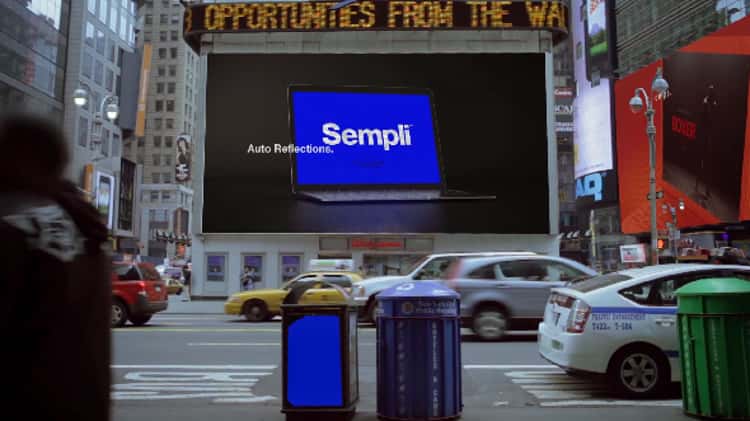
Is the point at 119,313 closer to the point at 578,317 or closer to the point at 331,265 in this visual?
the point at 331,265

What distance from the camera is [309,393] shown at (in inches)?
240

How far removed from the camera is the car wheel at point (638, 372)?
777 centimetres

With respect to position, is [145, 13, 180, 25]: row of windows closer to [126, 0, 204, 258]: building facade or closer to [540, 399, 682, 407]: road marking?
[126, 0, 204, 258]: building facade

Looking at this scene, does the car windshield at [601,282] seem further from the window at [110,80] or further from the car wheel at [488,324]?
the window at [110,80]

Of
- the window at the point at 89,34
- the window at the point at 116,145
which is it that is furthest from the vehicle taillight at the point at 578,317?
the window at the point at 116,145

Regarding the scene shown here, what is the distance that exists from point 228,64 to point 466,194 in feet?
45.8

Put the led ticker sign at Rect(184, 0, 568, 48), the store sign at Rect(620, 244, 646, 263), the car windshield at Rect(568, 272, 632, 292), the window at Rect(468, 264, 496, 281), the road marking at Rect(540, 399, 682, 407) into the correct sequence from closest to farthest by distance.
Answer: the road marking at Rect(540, 399, 682, 407)
the car windshield at Rect(568, 272, 632, 292)
the window at Rect(468, 264, 496, 281)
the store sign at Rect(620, 244, 646, 263)
the led ticker sign at Rect(184, 0, 568, 48)

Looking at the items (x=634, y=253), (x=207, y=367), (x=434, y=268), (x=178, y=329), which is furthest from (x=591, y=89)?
(x=207, y=367)

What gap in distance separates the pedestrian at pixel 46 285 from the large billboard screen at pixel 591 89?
3057 inches

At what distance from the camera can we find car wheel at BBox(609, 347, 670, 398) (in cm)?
777

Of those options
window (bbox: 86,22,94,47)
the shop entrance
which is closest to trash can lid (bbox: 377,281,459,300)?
the shop entrance

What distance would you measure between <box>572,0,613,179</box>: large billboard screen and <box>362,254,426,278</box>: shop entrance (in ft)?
161

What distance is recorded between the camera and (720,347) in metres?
6.15

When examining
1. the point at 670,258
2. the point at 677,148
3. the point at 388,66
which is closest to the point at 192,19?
the point at 388,66
